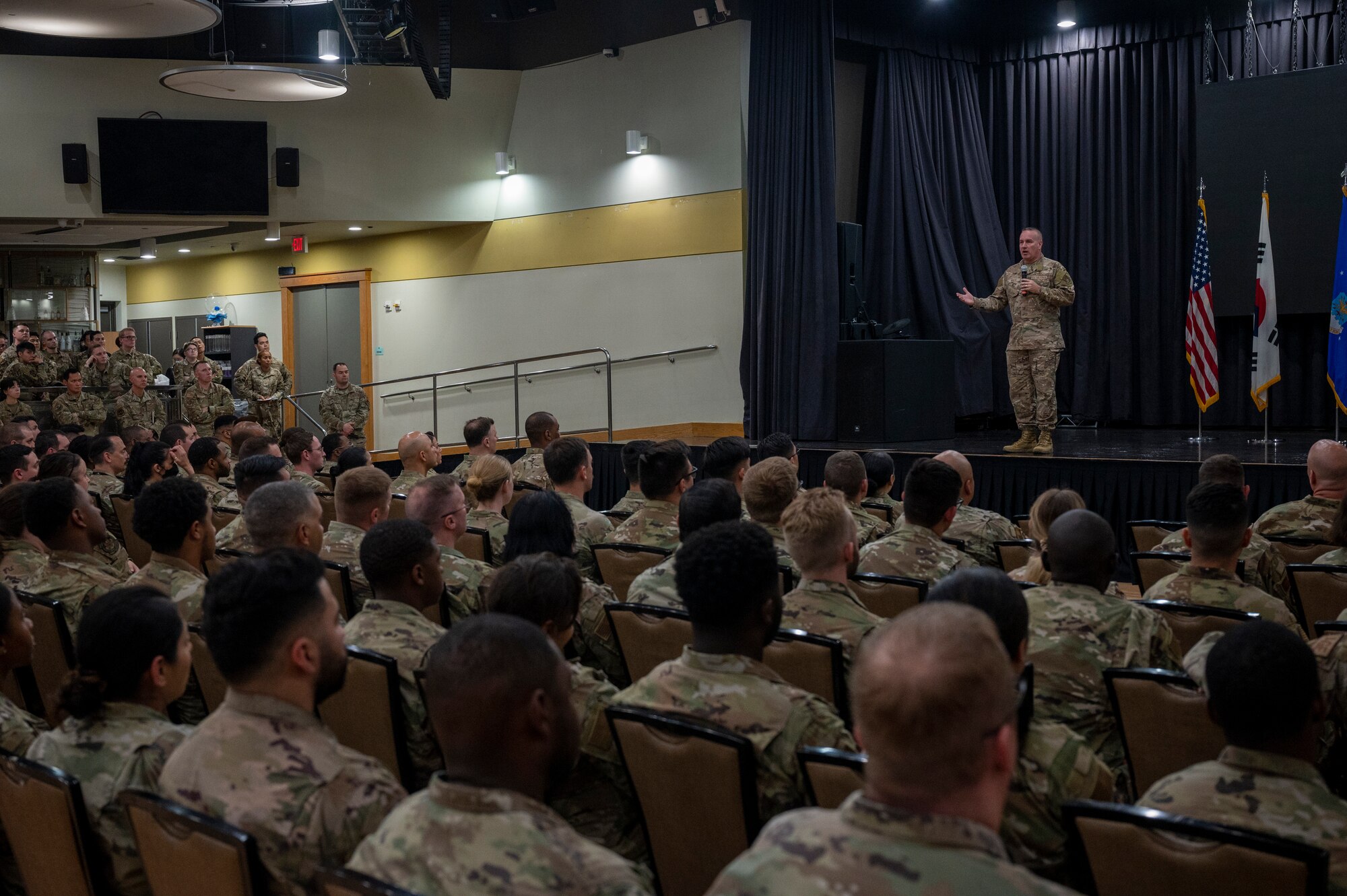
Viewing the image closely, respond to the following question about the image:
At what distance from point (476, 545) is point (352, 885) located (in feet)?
10.8

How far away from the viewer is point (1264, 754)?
1914 mm

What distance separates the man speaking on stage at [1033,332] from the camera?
8883 mm

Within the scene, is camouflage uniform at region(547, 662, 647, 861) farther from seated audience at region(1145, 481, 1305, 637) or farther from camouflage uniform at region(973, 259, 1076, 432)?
camouflage uniform at region(973, 259, 1076, 432)

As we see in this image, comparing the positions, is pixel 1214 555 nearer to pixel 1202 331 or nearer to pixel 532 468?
pixel 532 468

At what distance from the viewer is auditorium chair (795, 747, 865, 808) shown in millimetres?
1984

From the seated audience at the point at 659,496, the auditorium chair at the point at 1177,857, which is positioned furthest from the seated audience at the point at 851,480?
the auditorium chair at the point at 1177,857

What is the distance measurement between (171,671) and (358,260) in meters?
12.9

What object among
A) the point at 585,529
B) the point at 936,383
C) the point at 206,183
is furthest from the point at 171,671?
the point at 206,183

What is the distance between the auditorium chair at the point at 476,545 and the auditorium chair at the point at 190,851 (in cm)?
281

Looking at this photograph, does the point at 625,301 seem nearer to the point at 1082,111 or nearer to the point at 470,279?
the point at 470,279

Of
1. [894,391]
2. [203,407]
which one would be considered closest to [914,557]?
[894,391]

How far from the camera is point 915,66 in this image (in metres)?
11.5

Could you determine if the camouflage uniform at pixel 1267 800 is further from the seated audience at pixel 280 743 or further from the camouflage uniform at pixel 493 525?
the camouflage uniform at pixel 493 525

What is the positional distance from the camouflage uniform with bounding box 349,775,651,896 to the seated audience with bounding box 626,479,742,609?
191cm
